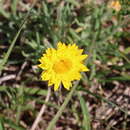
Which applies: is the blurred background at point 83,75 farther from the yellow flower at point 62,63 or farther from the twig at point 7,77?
the yellow flower at point 62,63

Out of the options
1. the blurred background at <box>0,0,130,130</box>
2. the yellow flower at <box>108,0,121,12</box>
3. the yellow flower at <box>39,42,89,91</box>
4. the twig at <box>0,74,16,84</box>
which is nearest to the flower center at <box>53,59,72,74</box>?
the yellow flower at <box>39,42,89,91</box>

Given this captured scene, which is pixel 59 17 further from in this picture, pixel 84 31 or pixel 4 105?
pixel 4 105

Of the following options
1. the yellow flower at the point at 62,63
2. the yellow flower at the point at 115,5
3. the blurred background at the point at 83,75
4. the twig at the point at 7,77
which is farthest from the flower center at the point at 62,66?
the yellow flower at the point at 115,5

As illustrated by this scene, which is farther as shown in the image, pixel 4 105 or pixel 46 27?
pixel 46 27

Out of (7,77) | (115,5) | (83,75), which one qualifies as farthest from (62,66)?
(115,5)

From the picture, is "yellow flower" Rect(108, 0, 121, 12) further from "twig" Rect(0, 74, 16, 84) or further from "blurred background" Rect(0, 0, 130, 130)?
"twig" Rect(0, 74, 16, 84)

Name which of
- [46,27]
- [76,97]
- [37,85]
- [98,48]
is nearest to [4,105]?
[37,85]

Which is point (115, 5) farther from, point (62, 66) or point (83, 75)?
point (62, 66)
